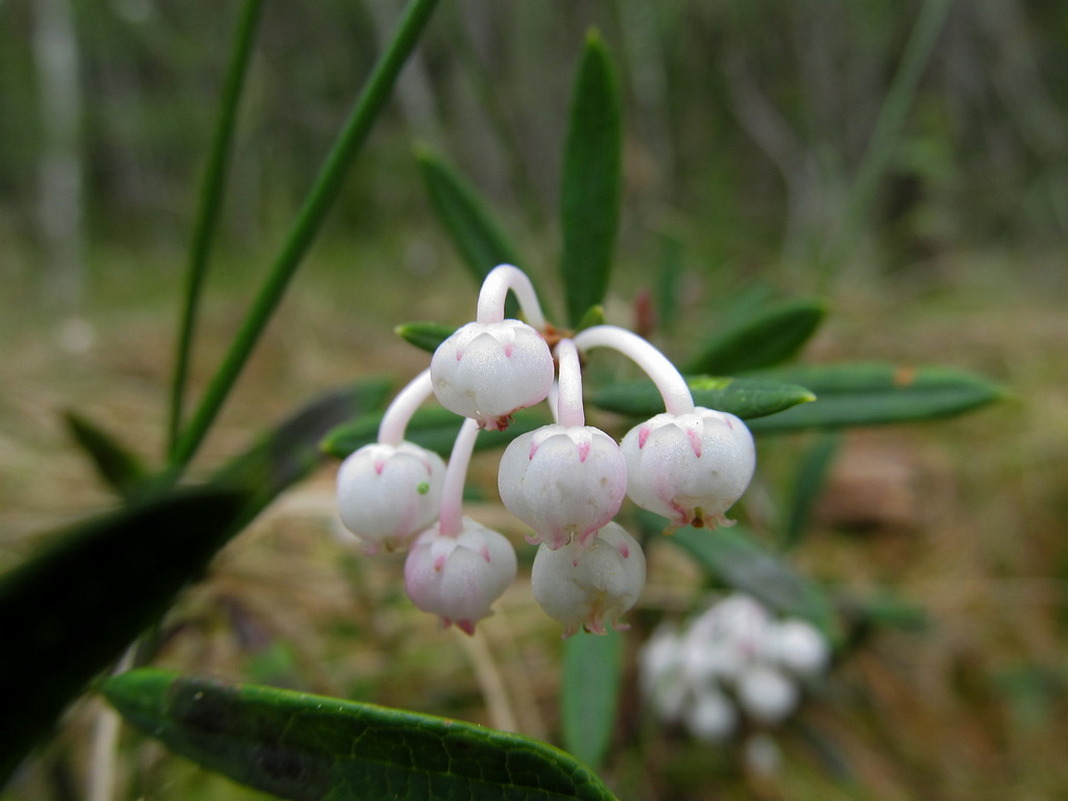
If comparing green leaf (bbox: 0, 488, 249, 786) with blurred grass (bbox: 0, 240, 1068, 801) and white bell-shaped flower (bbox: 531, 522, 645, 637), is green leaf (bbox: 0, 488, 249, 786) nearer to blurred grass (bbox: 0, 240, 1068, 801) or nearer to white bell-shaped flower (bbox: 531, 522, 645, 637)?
white bell-shaped flower (bbox: 531, 522, 645, 637)

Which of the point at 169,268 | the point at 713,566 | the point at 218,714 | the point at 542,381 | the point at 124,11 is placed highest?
the point at 124,11

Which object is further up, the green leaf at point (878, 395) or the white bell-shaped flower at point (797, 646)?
the green leaf at point (878, 395)

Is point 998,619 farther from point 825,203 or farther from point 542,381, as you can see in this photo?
point 825,203

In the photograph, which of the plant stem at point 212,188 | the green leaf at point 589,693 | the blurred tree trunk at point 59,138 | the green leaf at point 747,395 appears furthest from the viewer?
the blurred tree trunk at point 59,138

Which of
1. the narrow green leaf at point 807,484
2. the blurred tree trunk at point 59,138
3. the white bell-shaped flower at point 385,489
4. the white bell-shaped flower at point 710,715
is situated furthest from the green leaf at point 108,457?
the blurred tree trunk at point 59,138

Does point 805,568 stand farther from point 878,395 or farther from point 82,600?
point 82,600

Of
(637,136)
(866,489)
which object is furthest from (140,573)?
(637,136)

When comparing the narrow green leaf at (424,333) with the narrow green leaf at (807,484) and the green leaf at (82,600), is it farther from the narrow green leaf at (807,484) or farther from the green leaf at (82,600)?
the narrow green leaf at (807,484)
